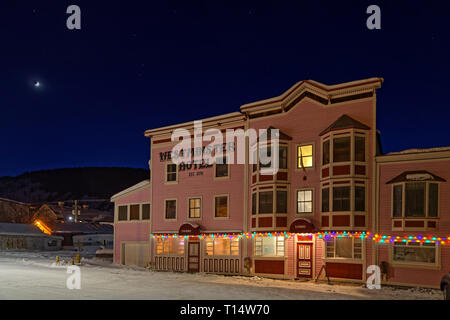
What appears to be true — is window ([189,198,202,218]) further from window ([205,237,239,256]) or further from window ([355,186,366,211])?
window ([355,186,366,211])

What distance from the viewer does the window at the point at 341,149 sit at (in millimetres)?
24266

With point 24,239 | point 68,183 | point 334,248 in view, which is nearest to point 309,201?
point 334,248

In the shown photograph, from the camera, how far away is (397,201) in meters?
23.0

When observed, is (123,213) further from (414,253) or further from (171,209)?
(414,253)

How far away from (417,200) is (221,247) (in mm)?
12721

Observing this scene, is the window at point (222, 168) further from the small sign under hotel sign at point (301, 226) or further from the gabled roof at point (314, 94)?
the small sign under hotel sign at point (301, 226)

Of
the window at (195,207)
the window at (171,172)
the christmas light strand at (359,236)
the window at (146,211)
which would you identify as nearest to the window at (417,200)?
the christmas light strand at (359,236)

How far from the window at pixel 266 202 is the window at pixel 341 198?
4020 millimetres

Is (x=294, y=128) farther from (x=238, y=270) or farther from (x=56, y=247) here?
(x=56, y=247)

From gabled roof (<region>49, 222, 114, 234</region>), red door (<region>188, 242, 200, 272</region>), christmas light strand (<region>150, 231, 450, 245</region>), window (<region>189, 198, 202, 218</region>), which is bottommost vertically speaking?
gabled roof (<region>49, 222, 114, 234</region>)

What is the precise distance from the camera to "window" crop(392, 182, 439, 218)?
2192cm

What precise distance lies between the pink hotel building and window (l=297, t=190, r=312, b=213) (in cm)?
6

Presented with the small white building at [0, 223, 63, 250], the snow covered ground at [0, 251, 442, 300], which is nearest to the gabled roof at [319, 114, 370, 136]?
the snow covered ground at [0, 251, 442, 300]
